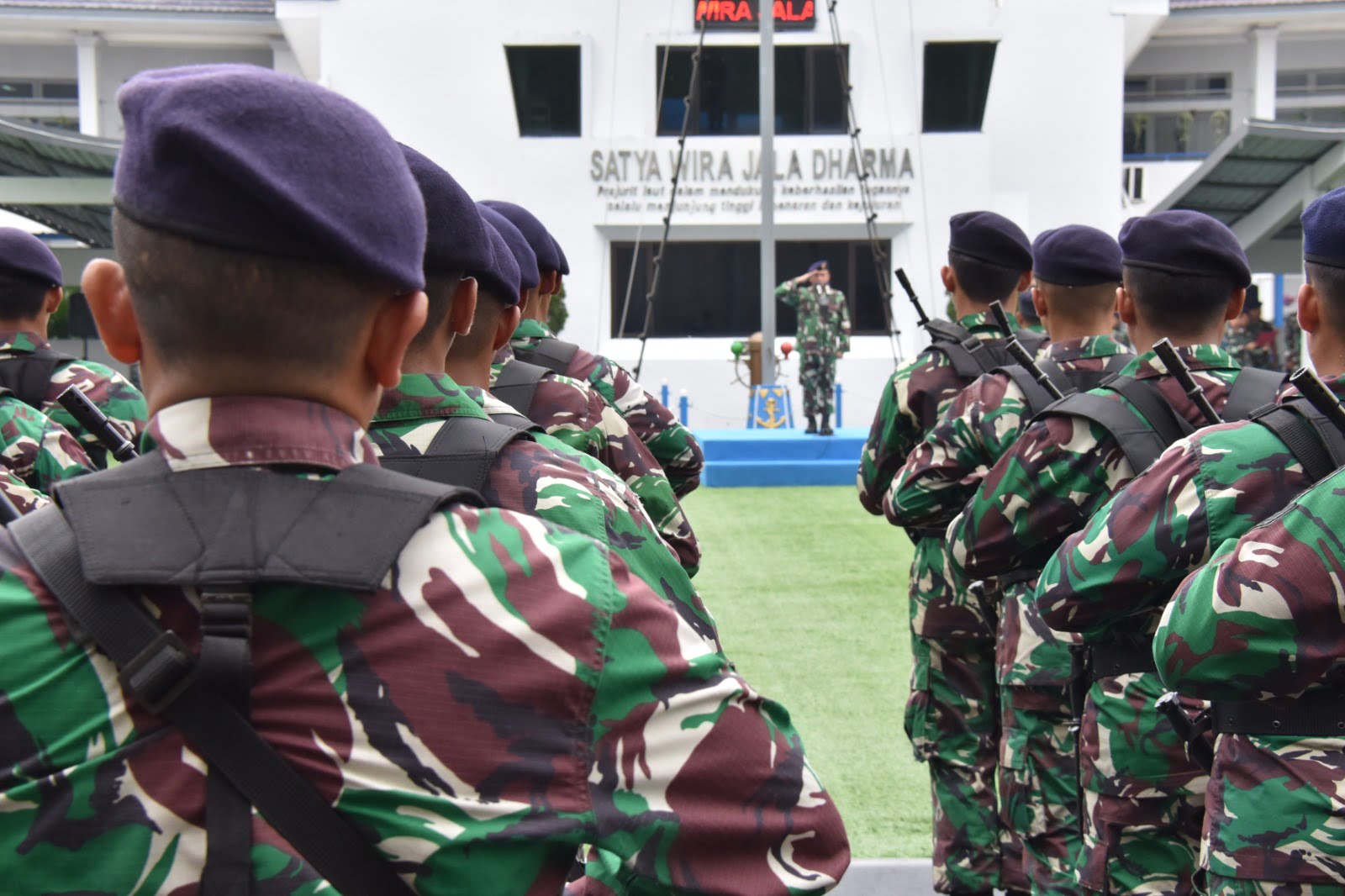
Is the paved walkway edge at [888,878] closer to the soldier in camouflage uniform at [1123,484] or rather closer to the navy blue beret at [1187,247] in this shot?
the soldier in camouflage uniform at [1123,484]

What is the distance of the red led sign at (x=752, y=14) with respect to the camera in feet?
74.3

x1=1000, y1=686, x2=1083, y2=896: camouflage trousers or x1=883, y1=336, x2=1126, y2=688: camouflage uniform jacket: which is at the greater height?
x1=883, y1=336, x2=1126, y2=688: camouflage uniform jacket

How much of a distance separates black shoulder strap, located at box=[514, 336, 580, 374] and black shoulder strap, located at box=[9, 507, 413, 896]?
2995 mm

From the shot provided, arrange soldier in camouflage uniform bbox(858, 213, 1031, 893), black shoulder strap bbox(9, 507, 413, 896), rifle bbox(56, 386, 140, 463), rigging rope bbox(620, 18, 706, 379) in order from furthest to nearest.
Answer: rigging rope bbox(620, 18, 706, 379), soldier in camouflage uniform bbox(858, 213, 1031, 893), rifle bbox(56, 386, 140, 463), black shoulder strap bbox(9, 507, 413, 896)

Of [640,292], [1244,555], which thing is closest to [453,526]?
[1244,555]

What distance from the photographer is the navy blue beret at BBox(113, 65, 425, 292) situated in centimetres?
111

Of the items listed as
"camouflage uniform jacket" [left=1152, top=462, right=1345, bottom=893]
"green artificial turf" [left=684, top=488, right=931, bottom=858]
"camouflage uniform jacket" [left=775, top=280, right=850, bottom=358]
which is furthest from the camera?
"camouflage uniform jacket" [left=775, top=280, right=850, bottom=358]

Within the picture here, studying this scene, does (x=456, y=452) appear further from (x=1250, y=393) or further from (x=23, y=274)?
(x=23, y=274)

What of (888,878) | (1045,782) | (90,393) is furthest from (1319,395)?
(90,393)

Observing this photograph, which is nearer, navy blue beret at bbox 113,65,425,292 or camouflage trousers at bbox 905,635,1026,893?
navy blue beret at bbox 113,65,425,292

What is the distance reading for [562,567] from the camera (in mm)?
1181

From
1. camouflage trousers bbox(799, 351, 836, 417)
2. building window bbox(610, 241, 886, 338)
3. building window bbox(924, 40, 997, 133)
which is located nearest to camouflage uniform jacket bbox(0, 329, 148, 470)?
camouflage trousers bbox(799, 351, 836, 417)

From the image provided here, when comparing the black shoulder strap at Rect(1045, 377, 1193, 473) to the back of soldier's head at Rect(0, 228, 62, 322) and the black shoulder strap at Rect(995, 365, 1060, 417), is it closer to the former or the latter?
the black shoulder strap at Rect(995, 365, 1060, 417)

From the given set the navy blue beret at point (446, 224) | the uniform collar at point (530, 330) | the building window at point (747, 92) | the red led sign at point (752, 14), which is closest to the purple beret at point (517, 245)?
the uniform collar at point (530, 330)
